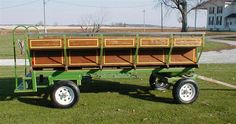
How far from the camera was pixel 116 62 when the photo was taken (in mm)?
7957

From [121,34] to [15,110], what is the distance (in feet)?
9.15

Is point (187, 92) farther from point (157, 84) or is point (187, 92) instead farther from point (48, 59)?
point (48, 59)

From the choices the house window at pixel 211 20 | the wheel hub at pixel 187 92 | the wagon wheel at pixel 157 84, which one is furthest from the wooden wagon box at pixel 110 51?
the house window at pixel 211 20

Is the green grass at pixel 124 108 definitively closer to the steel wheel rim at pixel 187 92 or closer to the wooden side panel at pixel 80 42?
the steel wheel rim at pixel 187 92

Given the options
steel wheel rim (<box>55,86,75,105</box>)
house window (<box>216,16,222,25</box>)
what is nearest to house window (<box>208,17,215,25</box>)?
house window (<box>216,16,222,25</box>)

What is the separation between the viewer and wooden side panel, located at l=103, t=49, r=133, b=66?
7920mm

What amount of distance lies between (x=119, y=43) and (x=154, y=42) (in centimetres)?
80

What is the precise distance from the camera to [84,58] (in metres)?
7.86

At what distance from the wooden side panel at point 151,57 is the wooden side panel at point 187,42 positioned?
16.2 inches

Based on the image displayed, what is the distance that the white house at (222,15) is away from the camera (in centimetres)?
7694

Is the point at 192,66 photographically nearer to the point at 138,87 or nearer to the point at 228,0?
the point at 138,87

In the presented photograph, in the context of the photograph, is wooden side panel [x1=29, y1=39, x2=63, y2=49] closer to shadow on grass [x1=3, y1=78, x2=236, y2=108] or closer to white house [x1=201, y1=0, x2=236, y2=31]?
shadow on grass [x1=3, y1=78, x2=236, y2=108]

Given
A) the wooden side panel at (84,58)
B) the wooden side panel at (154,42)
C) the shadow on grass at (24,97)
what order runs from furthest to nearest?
the shadow on grass at (24,97) < the wooden side panel at (84,58) < the wooden side panel at (154,42)

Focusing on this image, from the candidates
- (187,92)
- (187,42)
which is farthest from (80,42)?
(187,92)
